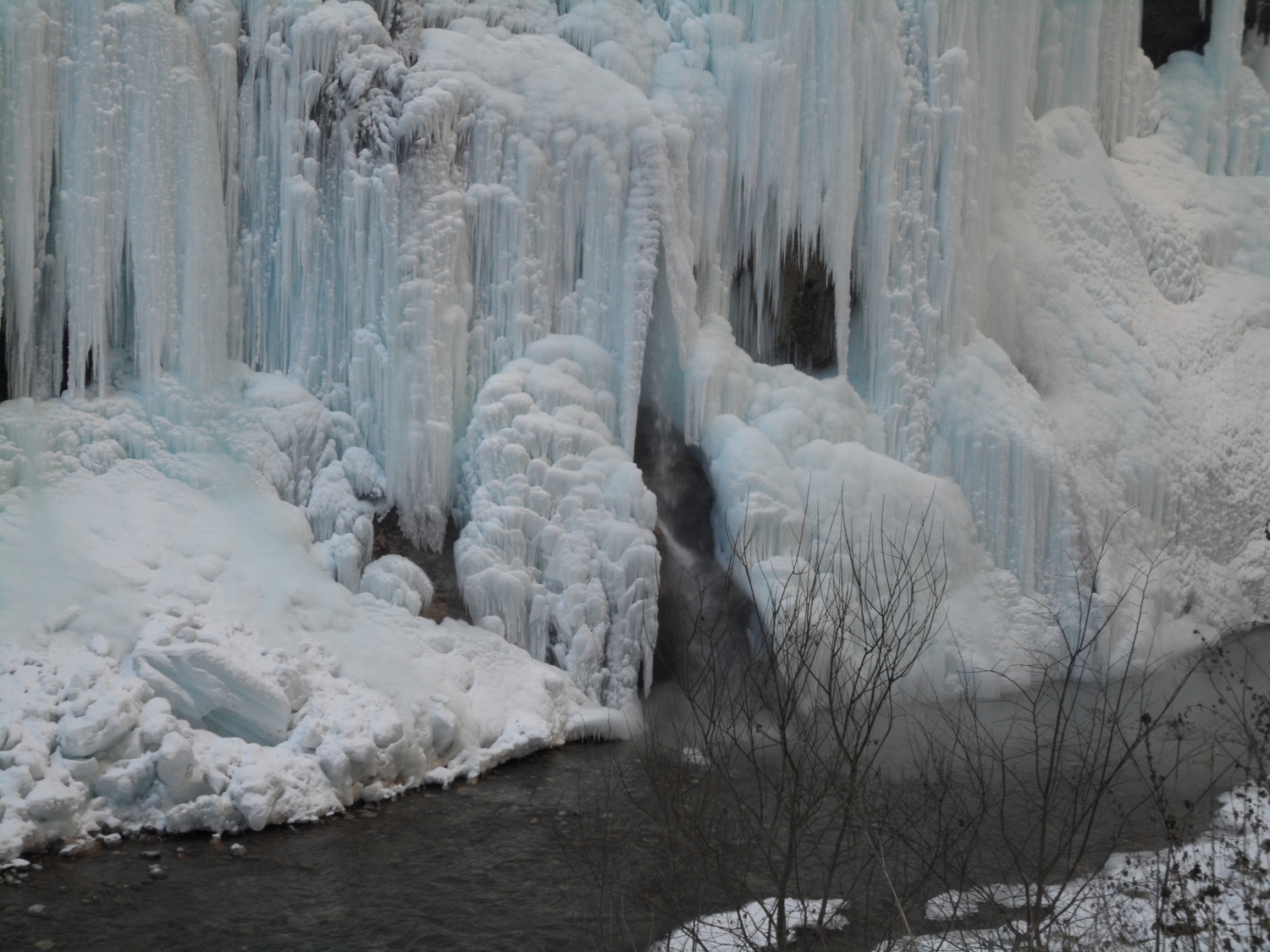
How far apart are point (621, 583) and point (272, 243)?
14.5ft

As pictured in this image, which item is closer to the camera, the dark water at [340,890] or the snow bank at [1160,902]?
the snow bank at [1160,902]

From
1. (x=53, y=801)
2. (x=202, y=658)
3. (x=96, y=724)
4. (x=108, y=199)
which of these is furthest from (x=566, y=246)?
(x=53, y=801)

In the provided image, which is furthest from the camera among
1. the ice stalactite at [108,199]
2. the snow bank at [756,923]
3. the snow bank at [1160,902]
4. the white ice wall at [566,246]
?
the white ice wall at [566,246]

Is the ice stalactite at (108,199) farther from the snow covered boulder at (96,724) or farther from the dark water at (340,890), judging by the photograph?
the dark water at (340,890)

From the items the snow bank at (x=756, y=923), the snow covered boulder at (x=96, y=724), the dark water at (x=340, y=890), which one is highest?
the snow covered boulder at (x=96, y=724)

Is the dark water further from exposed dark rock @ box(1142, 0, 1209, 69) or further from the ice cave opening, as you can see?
exposed dark rock @ box(1142, 0, 1209, 69)

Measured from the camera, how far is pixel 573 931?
24.0 ft

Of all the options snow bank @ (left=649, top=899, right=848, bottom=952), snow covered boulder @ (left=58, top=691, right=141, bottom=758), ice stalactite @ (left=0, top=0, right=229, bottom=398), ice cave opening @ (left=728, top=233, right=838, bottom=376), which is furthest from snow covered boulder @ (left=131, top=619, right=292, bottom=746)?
ice cave opening @ (left=728, top=233, right=838, bottom=376)

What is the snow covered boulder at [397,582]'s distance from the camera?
10656mm

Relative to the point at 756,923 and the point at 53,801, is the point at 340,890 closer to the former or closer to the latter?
the point at 53,801

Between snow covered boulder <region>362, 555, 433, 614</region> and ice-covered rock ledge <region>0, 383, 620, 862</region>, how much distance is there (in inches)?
2.0

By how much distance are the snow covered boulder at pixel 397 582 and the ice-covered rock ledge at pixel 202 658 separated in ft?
0.16

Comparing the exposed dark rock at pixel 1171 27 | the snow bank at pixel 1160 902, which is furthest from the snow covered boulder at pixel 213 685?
the exposed dark rock at pixel 1171 27

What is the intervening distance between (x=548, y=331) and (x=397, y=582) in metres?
2.91
